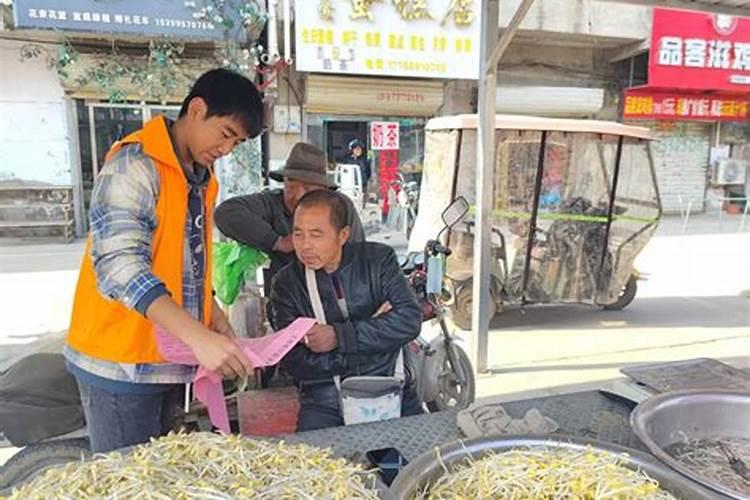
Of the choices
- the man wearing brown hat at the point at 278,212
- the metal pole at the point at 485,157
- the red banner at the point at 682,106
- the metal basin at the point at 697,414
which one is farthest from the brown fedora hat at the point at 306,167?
the red banner at the point at 682,106

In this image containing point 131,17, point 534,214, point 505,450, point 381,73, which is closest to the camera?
point 505,450

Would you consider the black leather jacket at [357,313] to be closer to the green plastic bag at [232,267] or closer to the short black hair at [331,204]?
the short black hair at [331,204]

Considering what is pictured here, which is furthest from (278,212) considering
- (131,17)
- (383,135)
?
(383,135)

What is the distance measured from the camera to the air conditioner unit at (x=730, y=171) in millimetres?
12682

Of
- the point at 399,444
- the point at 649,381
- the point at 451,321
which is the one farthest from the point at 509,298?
the point at 399,444

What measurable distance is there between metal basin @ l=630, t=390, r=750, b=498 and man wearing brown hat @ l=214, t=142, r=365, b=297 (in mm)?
1547

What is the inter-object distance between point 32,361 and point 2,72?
319 inches

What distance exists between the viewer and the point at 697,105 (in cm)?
1216

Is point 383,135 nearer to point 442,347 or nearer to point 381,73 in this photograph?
point 381,73

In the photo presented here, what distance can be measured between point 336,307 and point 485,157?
2.16 m

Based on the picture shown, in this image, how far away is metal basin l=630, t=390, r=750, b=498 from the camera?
122 cm

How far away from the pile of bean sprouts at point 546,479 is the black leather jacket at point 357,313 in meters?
0.97

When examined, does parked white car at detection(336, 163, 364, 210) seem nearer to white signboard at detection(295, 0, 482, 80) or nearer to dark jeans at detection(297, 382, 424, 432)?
white signboard at detection(295, 0, 482, 80)

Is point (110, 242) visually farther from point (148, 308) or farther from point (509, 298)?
point (509, 298)
